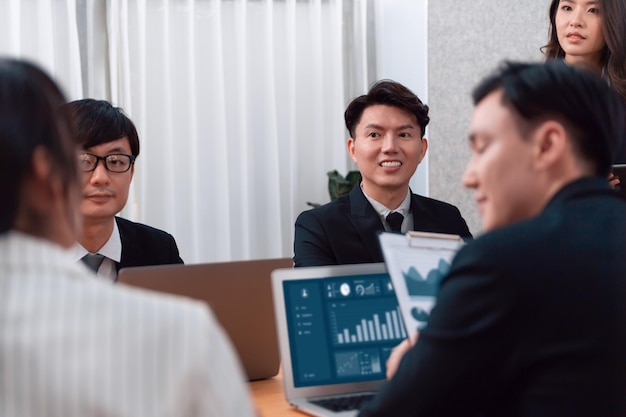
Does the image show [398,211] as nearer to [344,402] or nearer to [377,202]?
[377,202]

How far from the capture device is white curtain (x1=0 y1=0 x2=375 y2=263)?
13.4ft

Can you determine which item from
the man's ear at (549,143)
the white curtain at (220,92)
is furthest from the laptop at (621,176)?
the white curtain at (220,92)

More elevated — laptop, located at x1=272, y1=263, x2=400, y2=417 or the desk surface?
laptop, located at x1=272, y1=263, x2=400, y2=417

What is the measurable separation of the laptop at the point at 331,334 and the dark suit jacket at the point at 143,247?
2.60 feet

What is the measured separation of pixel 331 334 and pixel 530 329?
668 millimetres

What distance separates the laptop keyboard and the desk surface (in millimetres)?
49

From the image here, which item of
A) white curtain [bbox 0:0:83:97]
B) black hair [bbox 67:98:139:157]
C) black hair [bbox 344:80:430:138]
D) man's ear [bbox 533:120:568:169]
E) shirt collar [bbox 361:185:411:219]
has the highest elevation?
white curtain [bbox 0:0:83:97]

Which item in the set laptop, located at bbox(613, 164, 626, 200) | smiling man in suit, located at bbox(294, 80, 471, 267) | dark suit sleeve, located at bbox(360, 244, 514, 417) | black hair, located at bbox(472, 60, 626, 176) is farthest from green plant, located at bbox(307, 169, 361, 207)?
dark suit sleeve, located at bbox(360, 244, 514, 417)

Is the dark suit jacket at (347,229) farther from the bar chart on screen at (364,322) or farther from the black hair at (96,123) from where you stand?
the bar chart on screen at (364,322)

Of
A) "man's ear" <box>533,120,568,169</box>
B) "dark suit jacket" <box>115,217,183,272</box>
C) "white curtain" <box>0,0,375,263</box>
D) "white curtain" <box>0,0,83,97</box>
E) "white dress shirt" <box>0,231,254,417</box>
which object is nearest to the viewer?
"white dress shirt" <box>0,231,254,417</box>

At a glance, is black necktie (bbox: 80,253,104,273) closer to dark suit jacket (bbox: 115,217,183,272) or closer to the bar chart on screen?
dark suit jacket (bbox: 115,217,183,272)

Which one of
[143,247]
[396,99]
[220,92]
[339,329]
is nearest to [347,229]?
[396,99]

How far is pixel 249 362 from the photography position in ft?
6.34

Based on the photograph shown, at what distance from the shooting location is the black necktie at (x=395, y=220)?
2.57 meters
